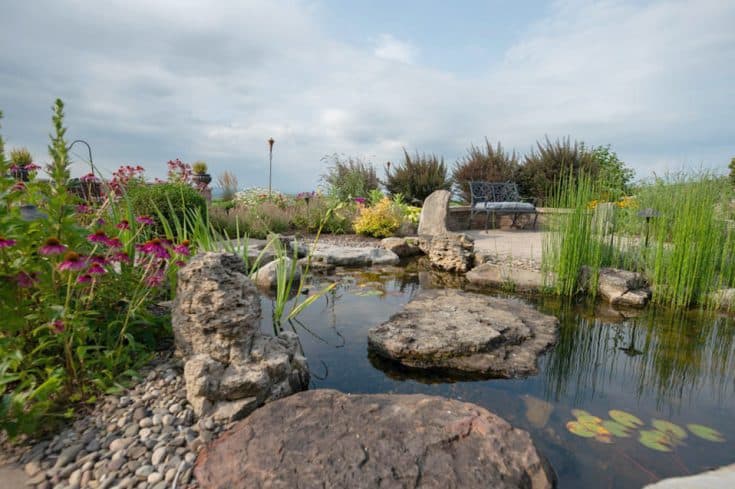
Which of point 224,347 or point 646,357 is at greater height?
point 224,347

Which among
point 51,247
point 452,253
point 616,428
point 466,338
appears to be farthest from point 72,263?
point 452,253

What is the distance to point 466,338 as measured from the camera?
2.59 meters

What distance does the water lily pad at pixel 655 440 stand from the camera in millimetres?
1748

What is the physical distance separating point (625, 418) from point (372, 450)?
1.36 meters

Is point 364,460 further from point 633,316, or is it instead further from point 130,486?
point 633,316

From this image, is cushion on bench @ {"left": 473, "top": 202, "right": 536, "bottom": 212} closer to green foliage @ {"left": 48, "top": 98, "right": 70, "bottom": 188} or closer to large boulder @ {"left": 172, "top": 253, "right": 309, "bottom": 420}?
large boulder @ {"left": 172, "top": 253, "right": 309, "bottom": 420}

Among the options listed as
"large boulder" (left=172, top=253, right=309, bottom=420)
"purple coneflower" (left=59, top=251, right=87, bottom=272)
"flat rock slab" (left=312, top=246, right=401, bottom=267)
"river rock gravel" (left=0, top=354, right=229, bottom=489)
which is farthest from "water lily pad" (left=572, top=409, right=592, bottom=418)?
"flat rock slab" (left=312, top=246, right=401, bottom=267)

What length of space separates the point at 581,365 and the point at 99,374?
106 inches

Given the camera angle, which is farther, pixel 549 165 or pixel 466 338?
pixel 549 165

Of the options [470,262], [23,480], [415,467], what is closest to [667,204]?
[470,262]

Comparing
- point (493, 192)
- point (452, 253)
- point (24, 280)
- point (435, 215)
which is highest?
point (493, 192)

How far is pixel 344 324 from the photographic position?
314 centimetres

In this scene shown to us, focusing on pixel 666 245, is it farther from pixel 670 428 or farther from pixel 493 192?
pixel 493 192

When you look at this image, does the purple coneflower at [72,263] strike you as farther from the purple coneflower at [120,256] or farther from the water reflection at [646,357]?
the water reflection at [646,357]
